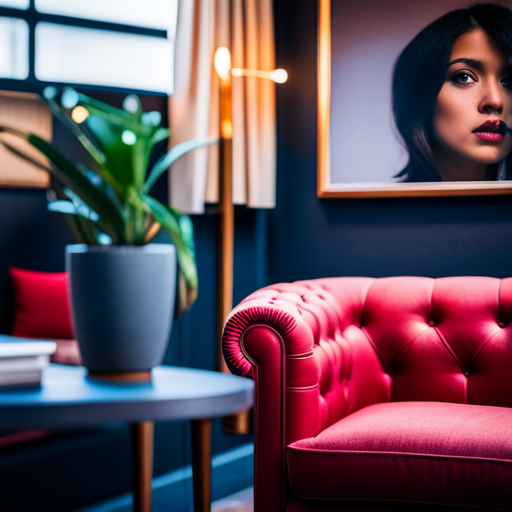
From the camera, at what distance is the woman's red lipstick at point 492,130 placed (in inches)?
107

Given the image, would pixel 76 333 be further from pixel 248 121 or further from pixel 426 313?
pixel 248 121

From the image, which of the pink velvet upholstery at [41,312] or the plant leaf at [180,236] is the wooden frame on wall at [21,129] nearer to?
the pink velvet upholstery at [41,312]

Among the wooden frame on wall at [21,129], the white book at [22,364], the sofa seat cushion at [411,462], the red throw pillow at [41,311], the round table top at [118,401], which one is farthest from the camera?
the wooden frame on wall at [21,129]

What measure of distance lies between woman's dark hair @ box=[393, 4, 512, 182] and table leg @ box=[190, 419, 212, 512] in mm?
1994

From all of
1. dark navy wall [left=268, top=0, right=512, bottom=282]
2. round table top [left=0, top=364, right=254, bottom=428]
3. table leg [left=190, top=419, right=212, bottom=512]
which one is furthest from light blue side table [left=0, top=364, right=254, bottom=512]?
dark navy wall [left=268, top=0, right=512, bottom=282]

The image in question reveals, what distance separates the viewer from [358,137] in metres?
3.00

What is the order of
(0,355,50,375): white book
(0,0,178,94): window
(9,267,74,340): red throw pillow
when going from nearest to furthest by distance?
(0,355,50,375): white book < (9,267,74,340): red throw pillow < (0,0,178,94): window

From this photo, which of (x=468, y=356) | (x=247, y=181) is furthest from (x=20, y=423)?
A: (x=247, y=181)

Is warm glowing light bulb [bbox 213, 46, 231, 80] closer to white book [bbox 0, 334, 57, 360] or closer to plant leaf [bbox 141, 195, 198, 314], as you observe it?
plant leaf [bbox 141, 195, 198, 314]

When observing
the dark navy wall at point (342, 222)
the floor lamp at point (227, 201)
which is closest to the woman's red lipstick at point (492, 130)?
the dark navy wall at point (342, 222)

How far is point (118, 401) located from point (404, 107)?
238 centimetres

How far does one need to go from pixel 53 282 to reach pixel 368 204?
61.0 inches

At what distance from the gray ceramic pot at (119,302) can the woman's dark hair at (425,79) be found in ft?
6.80

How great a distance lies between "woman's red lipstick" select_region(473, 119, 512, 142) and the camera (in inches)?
107
